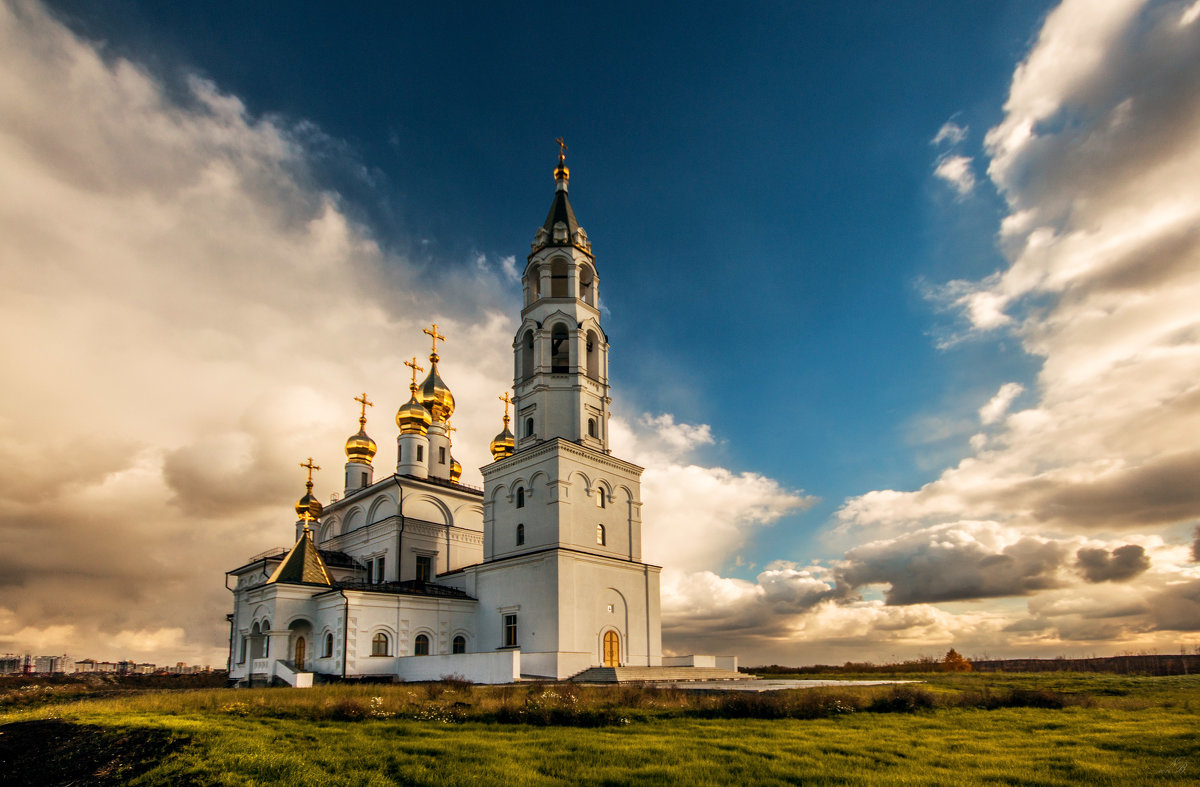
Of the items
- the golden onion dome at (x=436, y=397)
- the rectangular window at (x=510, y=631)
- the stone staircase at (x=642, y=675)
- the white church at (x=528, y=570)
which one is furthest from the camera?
the golden onion dome at (x=436, y=397)

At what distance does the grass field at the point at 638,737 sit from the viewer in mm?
8500

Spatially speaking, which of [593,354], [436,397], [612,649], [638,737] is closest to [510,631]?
[612,649]

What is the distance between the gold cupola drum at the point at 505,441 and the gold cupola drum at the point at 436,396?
3.44 meters

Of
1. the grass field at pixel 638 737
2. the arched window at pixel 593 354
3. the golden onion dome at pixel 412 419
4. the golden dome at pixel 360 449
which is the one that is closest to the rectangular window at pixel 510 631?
the arched window at pixel 593 354

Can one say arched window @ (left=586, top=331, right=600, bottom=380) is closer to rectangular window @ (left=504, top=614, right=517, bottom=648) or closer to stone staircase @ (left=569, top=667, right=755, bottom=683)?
rectangular window @ (left=504, top=614, right=517, bottom=648)

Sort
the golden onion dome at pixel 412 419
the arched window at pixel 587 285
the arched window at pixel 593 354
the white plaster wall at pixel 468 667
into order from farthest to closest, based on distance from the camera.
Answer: the golden onion dome at pixel 412 419 → the arched window at pixel 587 285 → the arched window at pixel 593 354 → the white plaster wall at pixel 468 667

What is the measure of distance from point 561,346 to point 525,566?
967cm

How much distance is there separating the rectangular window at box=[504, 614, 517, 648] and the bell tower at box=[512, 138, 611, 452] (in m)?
6.68

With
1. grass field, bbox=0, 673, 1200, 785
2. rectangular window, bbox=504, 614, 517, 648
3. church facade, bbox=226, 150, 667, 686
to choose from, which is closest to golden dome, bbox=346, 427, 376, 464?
church facade, bbox=226, 150, 667, 686

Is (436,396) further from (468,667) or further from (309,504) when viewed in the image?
(468,667)

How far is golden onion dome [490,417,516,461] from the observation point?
40.2m

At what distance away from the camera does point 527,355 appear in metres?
32.3

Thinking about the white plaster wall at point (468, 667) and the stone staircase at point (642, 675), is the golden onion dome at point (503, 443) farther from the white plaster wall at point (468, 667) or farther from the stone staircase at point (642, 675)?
the stone staircase at point (642, 675)

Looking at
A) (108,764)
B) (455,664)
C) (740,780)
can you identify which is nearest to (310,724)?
(108,764)
